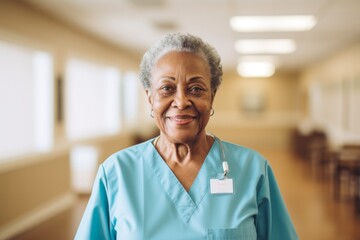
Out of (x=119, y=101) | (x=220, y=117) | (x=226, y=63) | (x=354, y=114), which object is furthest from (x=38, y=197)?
(x=220, y=117)

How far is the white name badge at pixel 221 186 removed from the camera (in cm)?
137

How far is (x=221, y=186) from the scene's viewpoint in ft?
4.52

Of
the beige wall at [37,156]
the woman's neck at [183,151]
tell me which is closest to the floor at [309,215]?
the beige wall at [37,156]

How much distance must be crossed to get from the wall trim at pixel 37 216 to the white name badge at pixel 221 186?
395 cm

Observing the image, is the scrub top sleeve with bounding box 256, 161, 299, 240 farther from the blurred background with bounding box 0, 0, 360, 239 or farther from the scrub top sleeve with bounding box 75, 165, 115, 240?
the blurred background with bounding box 0, 0, 360, 239

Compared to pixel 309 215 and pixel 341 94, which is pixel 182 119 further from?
pixel 341 94

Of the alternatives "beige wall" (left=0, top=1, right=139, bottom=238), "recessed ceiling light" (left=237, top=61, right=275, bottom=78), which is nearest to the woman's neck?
"beige wall" (left=0, top=1, right=139, bottom=238)

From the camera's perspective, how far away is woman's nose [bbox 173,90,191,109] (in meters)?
1.34

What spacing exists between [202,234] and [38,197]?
4.73 metres

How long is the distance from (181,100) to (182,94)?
0.8 inches

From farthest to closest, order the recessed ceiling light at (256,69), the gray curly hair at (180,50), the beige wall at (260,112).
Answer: the beige wall at (260,112) → the recessed ceiling light at (256,69) → the gray curly hair at (180,50)

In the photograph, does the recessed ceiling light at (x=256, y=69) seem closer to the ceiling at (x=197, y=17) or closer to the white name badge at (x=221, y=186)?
the ceiling at (x=197, y=17)

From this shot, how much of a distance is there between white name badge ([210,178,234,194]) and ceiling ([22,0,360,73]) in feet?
12.4

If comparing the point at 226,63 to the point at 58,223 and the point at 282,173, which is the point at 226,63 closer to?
the point at 282,173
